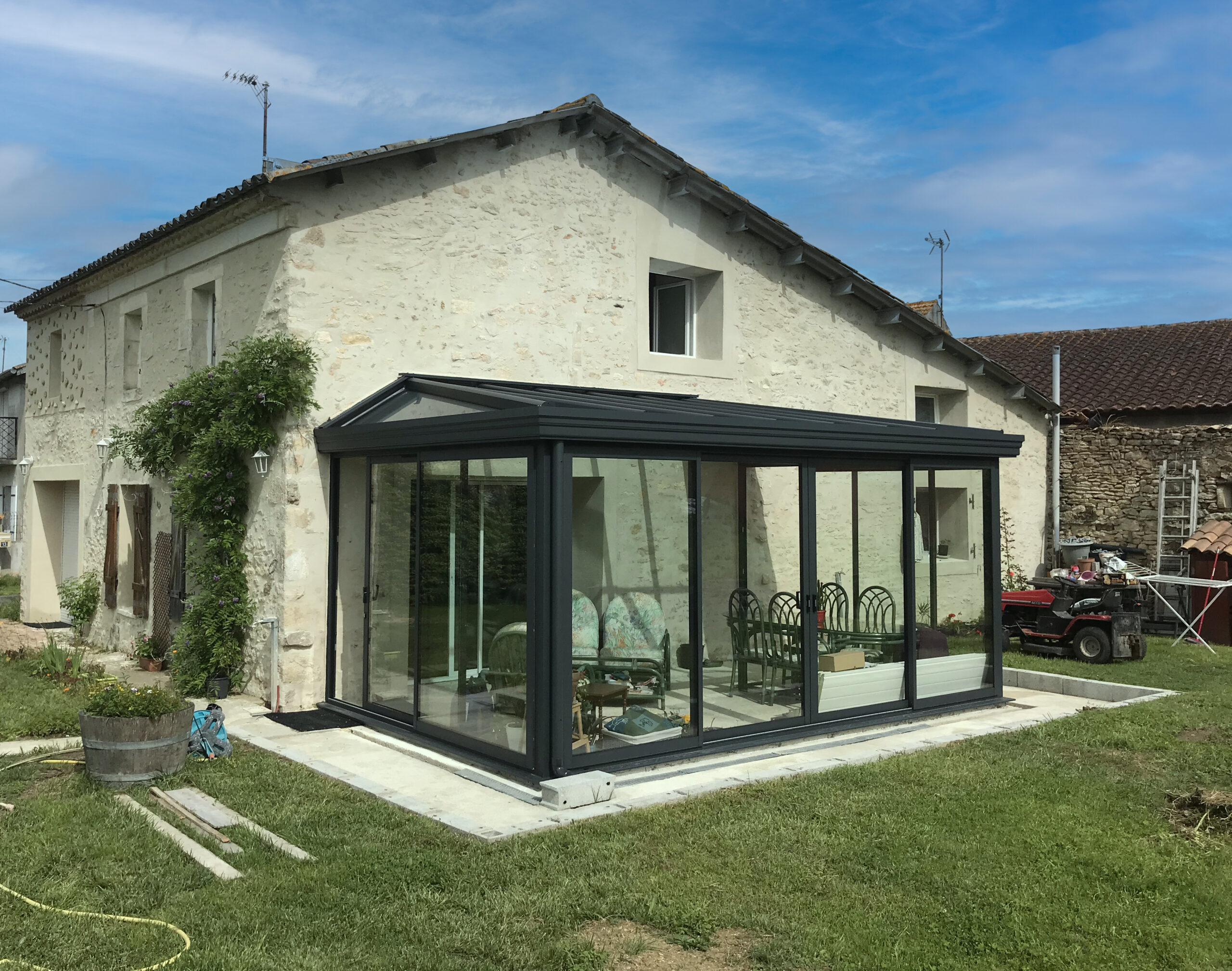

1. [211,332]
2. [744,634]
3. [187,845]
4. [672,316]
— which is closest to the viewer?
[187,845]

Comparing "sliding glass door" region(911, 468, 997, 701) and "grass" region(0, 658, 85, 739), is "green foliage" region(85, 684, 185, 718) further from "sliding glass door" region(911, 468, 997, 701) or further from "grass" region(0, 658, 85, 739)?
"sliding glass door" region(911, 468, 997, 701)

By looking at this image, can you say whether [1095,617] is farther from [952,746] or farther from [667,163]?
[667,163]

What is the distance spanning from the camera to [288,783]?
6328 mm

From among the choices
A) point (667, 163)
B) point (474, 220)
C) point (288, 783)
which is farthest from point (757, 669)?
point (667, 163)

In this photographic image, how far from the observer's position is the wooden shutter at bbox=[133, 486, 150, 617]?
1123 cm

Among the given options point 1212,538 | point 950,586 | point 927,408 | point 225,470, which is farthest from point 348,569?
point 1212,538

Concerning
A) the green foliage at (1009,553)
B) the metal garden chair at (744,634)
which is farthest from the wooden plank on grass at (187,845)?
the green foliage at (1009,553)

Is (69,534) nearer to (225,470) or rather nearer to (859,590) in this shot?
(225,470)

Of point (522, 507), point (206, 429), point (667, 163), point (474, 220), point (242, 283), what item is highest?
point (667, 163)

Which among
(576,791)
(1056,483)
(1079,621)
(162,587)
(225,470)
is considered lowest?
(576,791)

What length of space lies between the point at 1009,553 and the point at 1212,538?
268 centimetres

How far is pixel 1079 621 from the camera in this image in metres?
12.0

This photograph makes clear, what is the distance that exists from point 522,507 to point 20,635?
27.4 feet

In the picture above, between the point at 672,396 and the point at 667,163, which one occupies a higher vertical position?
the point at 667,163
